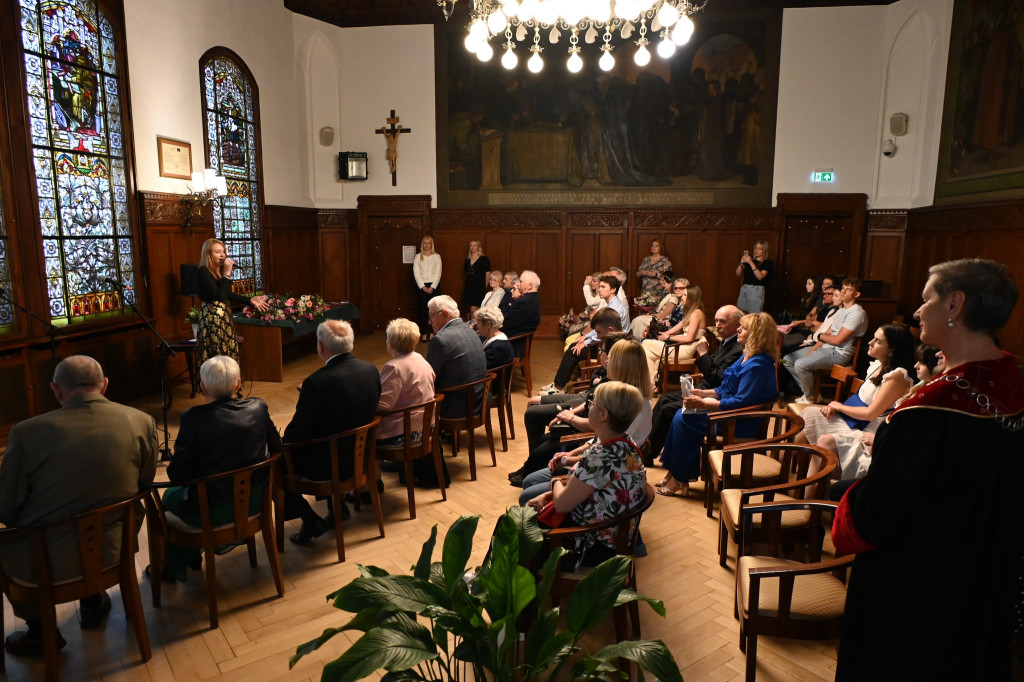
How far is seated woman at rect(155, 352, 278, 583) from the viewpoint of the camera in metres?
3.11

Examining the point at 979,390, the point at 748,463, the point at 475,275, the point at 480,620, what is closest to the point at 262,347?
the point at 475,275

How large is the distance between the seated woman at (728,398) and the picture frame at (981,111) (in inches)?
208

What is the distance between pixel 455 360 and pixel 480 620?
292 centimetres

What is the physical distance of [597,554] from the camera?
279 centimetres

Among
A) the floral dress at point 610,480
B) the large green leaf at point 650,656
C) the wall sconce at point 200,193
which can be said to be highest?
the wall sconce at point 200,193

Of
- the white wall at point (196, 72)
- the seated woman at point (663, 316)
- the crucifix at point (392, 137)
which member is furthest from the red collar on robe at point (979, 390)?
the crucifix at point (392, 137)

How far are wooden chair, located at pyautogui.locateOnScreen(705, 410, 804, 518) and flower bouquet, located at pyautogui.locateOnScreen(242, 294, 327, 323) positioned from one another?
18.8ft

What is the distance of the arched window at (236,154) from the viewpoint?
8.77 meters

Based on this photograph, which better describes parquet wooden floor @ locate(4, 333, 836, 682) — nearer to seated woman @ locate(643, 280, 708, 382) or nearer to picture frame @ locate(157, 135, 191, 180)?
seated woman @ locate(643, 280, 708, 382)

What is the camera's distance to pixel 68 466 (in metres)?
2.66

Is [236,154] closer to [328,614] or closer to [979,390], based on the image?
[328,614]

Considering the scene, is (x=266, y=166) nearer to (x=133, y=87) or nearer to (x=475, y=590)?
(x=133, y=87)

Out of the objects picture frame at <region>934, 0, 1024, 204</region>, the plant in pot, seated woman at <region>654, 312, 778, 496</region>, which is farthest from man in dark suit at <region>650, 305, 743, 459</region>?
picture frame at <region>934, 0, 1024, 204</region>

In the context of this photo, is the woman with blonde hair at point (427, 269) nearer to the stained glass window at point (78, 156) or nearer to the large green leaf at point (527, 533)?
the stained glass window at point (78, 156)
